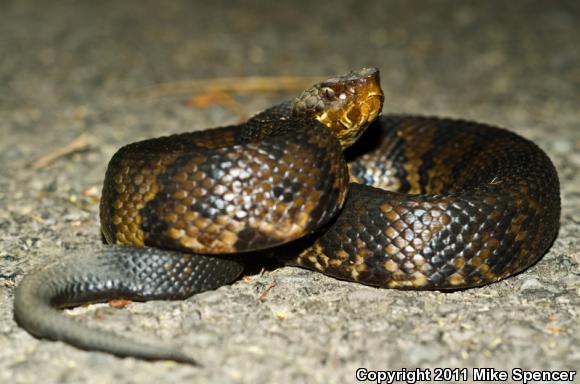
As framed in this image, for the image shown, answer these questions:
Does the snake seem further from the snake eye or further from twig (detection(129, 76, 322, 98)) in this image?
twig (detection(129, 76, 322, 98))

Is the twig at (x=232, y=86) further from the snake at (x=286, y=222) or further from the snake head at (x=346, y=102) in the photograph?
the snake head at (x=346, y=102)

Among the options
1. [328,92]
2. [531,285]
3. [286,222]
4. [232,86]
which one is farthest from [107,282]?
[232,86]

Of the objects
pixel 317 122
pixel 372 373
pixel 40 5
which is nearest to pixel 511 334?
pixel 372 373

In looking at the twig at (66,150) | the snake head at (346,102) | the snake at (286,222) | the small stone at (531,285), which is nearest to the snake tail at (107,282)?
the snake at (286,222)

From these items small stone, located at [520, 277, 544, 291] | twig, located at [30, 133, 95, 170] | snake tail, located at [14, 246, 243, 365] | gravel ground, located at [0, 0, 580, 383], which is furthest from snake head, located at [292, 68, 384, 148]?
twig, located at [30, 133, 95, 170]

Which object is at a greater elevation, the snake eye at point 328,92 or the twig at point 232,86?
the snake eye at point 328,92
